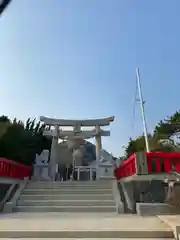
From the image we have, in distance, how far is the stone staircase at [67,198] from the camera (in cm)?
795

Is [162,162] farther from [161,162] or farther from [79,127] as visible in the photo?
[79,127]

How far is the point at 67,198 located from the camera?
8883 mm

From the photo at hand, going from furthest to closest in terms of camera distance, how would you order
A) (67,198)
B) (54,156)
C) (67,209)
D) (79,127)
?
(79,127)
(54,156)
(67,198)
(67,209)

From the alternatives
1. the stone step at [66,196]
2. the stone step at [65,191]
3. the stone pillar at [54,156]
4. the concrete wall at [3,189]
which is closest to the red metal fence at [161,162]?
the stone step at [66,196]

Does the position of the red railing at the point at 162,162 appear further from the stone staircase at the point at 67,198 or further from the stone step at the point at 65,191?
the stone step at the point at 65,191

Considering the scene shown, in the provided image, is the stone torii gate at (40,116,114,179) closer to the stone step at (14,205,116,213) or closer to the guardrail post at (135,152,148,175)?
the guardrail post at (135,152,148,175)

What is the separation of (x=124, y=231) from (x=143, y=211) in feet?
9.06

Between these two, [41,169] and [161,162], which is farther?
[41,169]

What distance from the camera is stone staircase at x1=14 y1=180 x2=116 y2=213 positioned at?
7949mm

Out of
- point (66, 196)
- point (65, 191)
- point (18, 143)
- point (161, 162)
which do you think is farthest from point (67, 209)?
point (18, 143)

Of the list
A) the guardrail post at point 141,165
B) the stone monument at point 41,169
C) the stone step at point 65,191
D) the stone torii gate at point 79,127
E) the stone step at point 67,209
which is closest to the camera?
the stone step at point 67,209

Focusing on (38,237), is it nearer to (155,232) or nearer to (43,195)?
(155,232)

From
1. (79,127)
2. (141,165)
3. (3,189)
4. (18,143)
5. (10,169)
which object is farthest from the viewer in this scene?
(18,143)

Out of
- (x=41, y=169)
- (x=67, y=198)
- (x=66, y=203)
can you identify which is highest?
(x=41, y=169)
